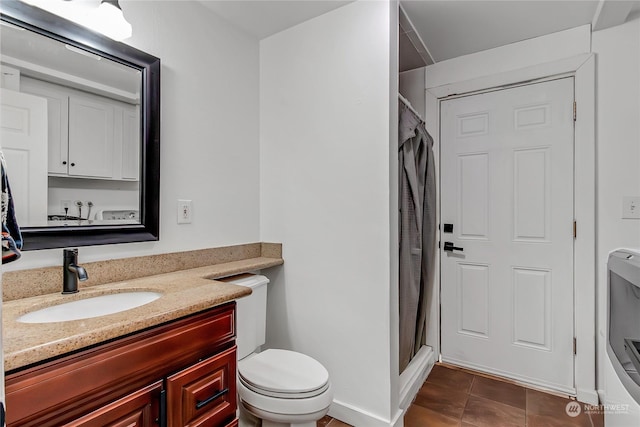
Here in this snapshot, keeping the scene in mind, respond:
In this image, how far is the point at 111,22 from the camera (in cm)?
133

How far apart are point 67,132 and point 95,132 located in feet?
0.35

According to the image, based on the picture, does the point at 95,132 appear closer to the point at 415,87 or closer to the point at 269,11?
the point at 269,11

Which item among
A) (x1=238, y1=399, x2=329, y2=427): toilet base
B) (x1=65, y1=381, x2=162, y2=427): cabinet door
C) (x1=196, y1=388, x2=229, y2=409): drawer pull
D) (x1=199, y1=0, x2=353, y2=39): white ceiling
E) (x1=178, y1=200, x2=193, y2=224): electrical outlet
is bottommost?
(x1=238, y1=399, x2=329, y2=427): toilet base

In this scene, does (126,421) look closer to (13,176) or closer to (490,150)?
(13,176)

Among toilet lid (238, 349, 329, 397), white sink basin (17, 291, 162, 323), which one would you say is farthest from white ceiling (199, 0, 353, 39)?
toilet lid (238, 349, 329, 397)

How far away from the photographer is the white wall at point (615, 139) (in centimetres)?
186

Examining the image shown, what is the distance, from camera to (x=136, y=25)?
5.01 ft

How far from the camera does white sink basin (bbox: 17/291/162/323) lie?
3.65 ft

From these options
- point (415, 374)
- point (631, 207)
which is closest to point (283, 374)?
point (415, 374)

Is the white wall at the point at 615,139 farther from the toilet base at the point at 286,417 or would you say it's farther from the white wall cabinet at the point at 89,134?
the white wall cabinet at the point at 89,134

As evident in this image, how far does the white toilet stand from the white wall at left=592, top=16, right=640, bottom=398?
5.60ft

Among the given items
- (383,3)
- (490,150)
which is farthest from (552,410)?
(383,3)

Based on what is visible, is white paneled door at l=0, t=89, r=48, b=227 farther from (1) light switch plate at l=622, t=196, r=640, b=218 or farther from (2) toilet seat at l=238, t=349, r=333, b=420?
(1) light switch plate at l=622, t=196, r=640, b=218

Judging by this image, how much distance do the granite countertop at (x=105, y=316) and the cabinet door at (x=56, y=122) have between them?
494 mm
